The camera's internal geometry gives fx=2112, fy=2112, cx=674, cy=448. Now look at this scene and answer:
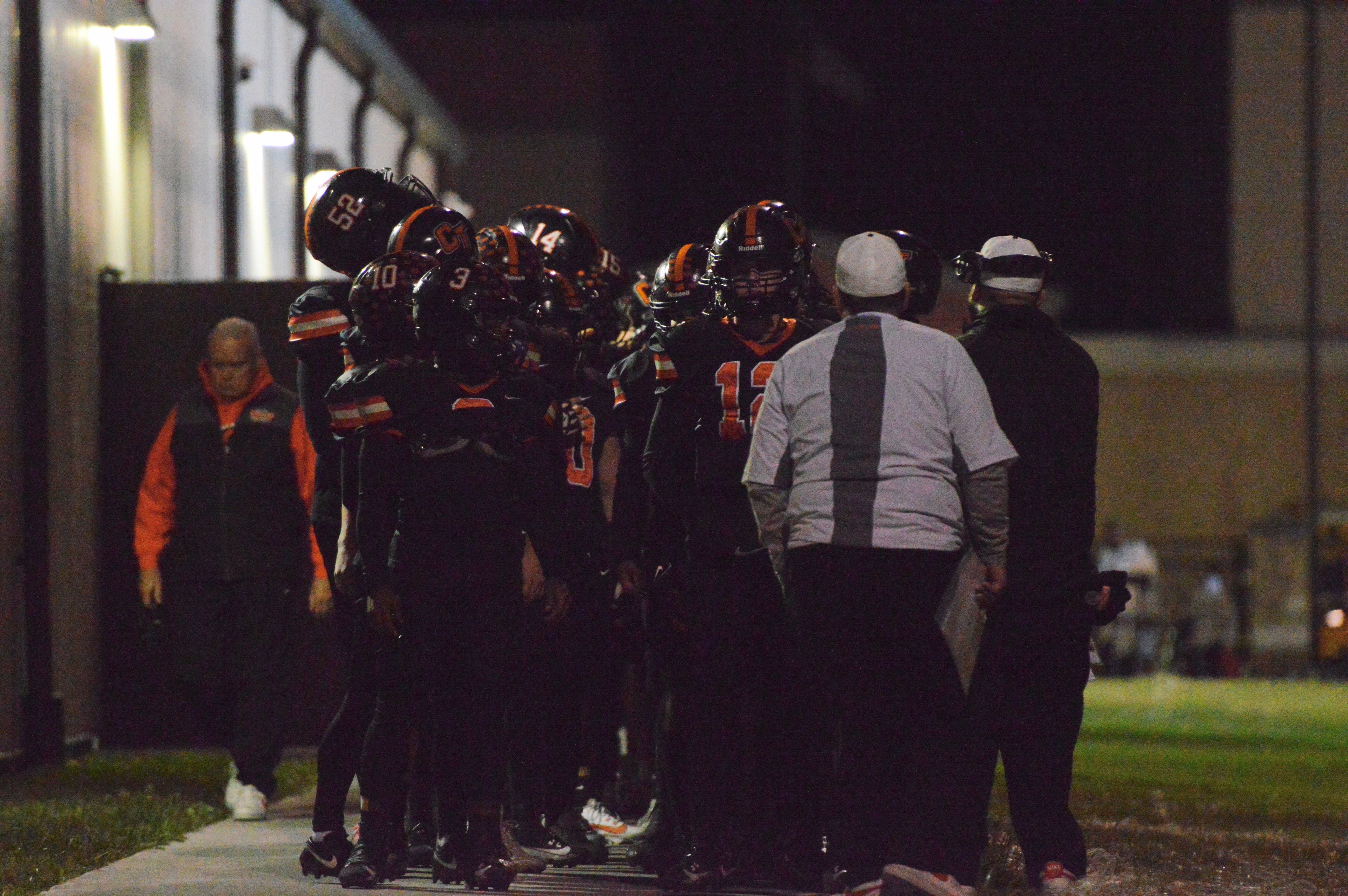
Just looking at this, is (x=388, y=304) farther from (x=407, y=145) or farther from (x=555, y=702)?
(x=407, y=145)

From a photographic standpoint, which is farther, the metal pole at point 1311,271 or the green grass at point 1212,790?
the metal pole at point 1311,271

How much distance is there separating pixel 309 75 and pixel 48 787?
32.6 feet

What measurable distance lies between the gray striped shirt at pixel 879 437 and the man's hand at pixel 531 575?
90 cm

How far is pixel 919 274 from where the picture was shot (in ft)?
24.4

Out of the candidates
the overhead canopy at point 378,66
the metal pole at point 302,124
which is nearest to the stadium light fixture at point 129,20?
the metal pole at point 302,124

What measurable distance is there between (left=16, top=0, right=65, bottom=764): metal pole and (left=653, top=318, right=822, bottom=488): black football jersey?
545 centimetres

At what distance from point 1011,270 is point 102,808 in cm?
451

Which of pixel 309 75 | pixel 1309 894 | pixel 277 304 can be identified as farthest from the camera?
pixel 309 75

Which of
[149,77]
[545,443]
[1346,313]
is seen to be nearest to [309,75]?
[149,77]

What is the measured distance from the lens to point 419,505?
627cm

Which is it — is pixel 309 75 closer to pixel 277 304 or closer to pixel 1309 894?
pixel 277 304

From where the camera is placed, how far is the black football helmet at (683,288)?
25.7 ft

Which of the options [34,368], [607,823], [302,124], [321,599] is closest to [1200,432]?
[302,124]

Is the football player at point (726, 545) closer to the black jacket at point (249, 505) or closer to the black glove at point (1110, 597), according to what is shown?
the black glove at point (1110, 597)
